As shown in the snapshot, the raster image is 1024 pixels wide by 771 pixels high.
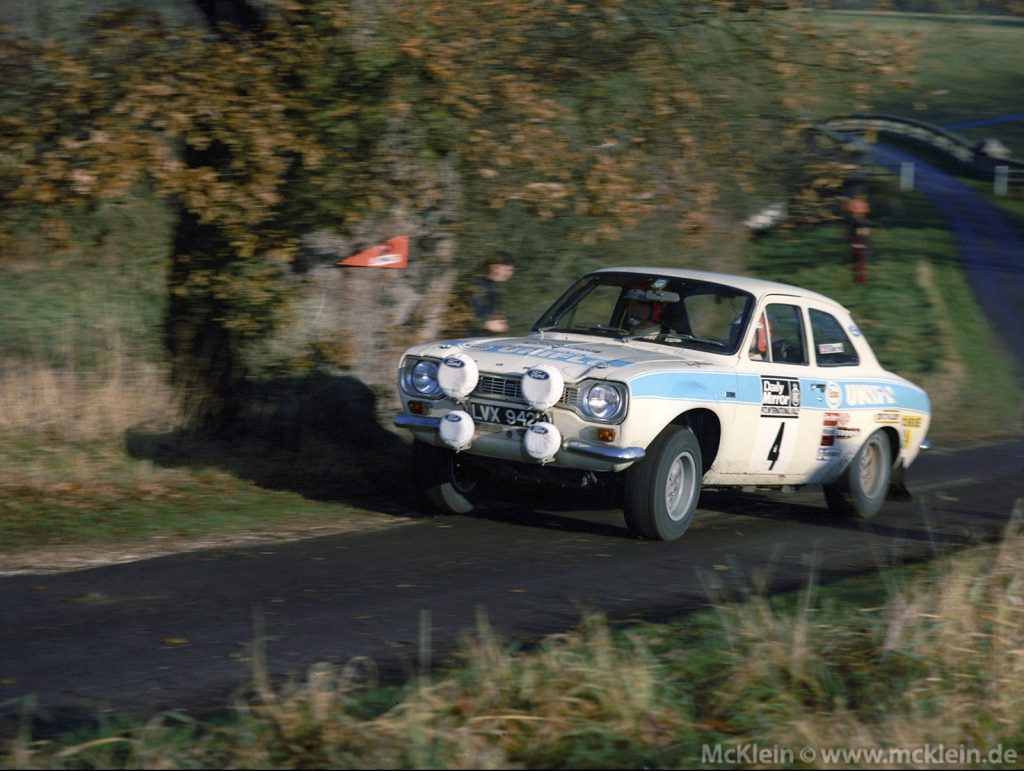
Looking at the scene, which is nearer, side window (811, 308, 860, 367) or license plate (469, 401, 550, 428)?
license plate (469, 401, 550, 428)

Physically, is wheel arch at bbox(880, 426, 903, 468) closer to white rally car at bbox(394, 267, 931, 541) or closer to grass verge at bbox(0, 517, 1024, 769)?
white rally car at bbox(394, 267, 931, 541)

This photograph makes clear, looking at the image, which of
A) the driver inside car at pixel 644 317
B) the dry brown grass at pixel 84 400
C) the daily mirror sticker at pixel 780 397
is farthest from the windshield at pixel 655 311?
the dry brown grass at pixel 84 400

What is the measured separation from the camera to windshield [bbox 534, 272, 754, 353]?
956 cm

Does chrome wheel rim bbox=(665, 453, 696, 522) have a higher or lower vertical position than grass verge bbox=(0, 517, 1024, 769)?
lower

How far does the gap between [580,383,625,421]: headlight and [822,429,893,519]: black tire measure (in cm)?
282

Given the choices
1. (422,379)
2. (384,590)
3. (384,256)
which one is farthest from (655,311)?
(384,590)

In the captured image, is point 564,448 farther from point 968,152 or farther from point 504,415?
point 968,152

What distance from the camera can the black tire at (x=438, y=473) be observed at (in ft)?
31.1

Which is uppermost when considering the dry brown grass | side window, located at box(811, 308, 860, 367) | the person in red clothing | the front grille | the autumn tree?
the autumn tree

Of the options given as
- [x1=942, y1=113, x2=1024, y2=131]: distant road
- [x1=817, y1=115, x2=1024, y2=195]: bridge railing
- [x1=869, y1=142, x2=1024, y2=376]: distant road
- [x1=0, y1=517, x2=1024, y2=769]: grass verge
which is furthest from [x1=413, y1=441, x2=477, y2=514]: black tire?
[x1=942, y1=113, x2=1024, y2=131]: distant road

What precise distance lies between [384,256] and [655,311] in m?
2.73

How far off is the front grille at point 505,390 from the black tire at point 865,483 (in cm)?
295

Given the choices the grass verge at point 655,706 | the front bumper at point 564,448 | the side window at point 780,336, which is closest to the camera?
the grass verge at point 655,706

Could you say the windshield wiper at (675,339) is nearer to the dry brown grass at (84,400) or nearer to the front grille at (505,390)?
the front grille at (505,390)
